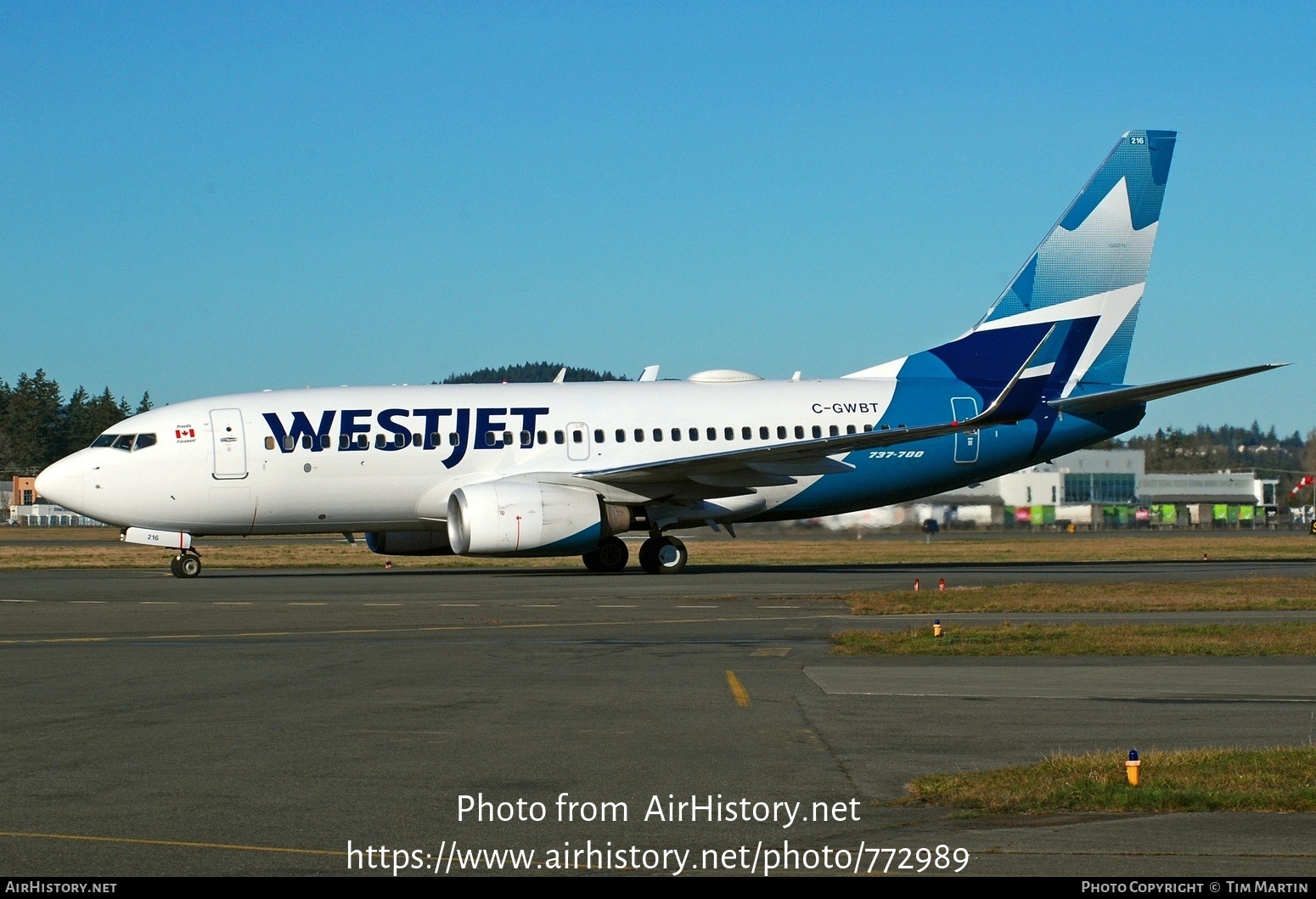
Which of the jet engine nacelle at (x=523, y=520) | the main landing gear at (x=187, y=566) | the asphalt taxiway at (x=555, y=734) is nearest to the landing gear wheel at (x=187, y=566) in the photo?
the main landing gear at (x=187, y=566)

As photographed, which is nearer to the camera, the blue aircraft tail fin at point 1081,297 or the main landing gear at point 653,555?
the main landing gear at point 653,555

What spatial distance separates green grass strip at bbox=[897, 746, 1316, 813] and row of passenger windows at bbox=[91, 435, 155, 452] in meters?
25.1

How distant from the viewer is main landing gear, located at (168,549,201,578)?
30.8m

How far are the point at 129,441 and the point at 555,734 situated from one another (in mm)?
22745

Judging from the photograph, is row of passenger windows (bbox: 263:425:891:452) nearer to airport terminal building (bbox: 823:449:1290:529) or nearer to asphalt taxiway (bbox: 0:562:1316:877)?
asphalt taxiway (bbox: 0:562:1316:877)

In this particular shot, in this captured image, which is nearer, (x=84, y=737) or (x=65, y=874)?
(x=65, y=874)

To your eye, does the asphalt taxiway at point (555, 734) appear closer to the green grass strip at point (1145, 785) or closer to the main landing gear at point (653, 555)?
the green grass strip at point (1145, 785)

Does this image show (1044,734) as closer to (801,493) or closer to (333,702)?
(333,702)

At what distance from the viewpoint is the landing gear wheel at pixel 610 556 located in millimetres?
31625

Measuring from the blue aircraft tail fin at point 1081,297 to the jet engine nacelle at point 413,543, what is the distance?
1003 centimetres
